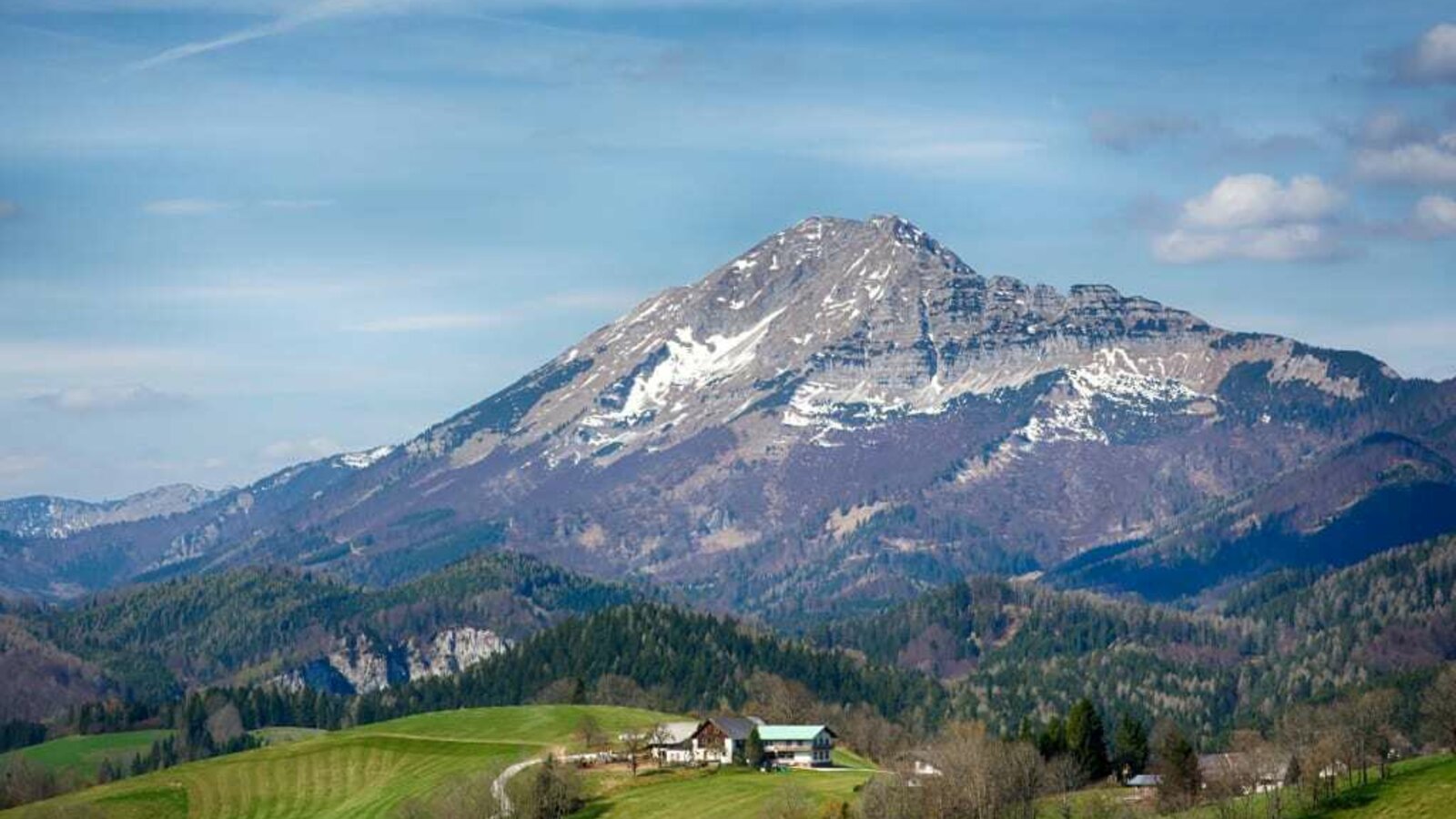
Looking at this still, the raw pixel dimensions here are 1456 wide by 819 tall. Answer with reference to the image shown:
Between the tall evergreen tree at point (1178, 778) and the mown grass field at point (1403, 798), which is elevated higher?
the tall evergreen tree at point (1178, 778)

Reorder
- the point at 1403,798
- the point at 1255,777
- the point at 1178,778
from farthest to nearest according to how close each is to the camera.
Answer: the point at 1255,777 < the point at 1178,778 < the point at 1403,798

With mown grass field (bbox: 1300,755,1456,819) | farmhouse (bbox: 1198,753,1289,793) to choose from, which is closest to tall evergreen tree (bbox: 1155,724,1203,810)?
farmhouse (bbox: 1198,753,1289,793)

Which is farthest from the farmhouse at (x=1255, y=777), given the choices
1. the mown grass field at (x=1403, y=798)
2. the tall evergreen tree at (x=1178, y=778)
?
the mown grass field at (x=1403, y=798)

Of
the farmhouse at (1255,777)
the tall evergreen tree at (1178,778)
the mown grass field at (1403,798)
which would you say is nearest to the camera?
the mown grass field at (1403,798)

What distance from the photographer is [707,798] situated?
648 feet

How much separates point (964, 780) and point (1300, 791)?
88.7ft

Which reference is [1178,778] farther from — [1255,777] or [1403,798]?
[1403,798]

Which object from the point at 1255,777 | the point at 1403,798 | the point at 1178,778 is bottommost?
the point at 1403,798

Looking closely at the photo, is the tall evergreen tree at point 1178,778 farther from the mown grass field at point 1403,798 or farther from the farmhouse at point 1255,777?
the mown grass field at point 1403,798

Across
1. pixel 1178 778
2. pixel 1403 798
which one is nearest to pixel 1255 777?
pixel 1178 778

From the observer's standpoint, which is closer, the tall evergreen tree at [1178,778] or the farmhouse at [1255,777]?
the tall evergreen tree at [1178,778]

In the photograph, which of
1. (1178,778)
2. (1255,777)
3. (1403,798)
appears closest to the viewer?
(1403,798)

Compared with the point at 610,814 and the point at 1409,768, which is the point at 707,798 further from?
the point at 1409,768

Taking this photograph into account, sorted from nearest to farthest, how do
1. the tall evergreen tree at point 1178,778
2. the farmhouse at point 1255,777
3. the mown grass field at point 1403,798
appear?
the mown grass field at point 1403,798
the tall evergreen tree at point 1178,778
the farmhouse at point 1255,777
